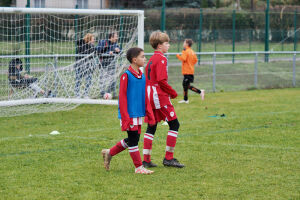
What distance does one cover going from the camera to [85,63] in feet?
43.4

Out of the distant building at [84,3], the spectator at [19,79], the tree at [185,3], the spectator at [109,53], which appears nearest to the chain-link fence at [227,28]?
the tree at [185,3]

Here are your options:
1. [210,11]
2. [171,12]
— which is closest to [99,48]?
[171,12]

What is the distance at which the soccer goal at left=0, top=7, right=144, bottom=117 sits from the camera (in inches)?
468

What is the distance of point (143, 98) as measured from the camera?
6633 millimetres

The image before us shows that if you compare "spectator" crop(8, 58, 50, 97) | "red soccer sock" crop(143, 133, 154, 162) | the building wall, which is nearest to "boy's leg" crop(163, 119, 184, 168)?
"red soccer sock" crop(143, 133, 154, 162)

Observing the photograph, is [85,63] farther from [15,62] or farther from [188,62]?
[188,62]

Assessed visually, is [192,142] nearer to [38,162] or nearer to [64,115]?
[38,162]

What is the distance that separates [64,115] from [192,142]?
4321 mm

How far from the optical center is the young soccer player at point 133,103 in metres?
6.45

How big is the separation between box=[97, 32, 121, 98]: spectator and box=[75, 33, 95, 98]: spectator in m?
0.30

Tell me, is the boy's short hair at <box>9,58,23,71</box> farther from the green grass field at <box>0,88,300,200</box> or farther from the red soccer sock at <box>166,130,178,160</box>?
the red soccer sock at <box>166,130,178,160</box>

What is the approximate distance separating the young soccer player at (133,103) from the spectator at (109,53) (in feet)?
22.6

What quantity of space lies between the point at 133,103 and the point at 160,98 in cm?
65

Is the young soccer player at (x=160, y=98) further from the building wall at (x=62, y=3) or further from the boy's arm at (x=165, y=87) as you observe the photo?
the building wall at (x=62, y=3)
